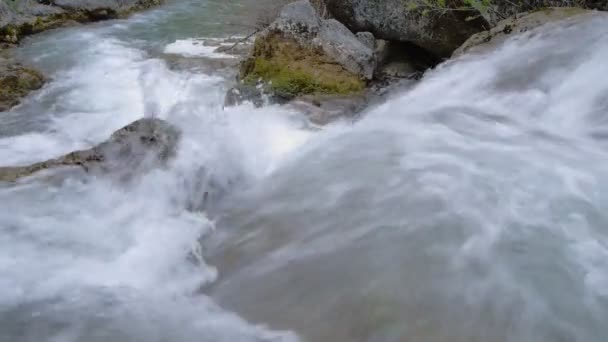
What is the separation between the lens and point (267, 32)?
7516 mm

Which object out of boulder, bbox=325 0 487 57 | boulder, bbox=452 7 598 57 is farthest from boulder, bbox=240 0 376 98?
boulder, bbox=452 7 598 57

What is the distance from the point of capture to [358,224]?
3.97 metres

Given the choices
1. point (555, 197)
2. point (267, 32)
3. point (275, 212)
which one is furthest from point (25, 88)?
point (555, 197)

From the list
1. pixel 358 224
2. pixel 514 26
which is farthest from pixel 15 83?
pixel 514 26

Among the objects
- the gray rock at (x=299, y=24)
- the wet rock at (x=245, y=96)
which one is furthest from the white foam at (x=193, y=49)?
the wet rock at (x=245, y=96)

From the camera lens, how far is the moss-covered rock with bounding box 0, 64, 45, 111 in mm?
8289

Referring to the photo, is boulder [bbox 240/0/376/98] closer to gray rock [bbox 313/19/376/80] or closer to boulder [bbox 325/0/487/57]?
gray rock [bbox 313/19/376/80]

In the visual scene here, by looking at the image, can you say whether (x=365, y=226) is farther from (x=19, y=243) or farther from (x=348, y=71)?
(x=348, y=71)

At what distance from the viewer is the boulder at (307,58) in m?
6.95

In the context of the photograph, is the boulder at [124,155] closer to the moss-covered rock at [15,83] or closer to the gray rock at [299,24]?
the gray rock at [299,24]

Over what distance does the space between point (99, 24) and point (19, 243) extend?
467 inches

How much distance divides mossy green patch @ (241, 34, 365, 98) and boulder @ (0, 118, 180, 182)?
8.10 ft

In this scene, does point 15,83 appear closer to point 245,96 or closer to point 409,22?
point 245,96

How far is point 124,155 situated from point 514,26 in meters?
5.14
